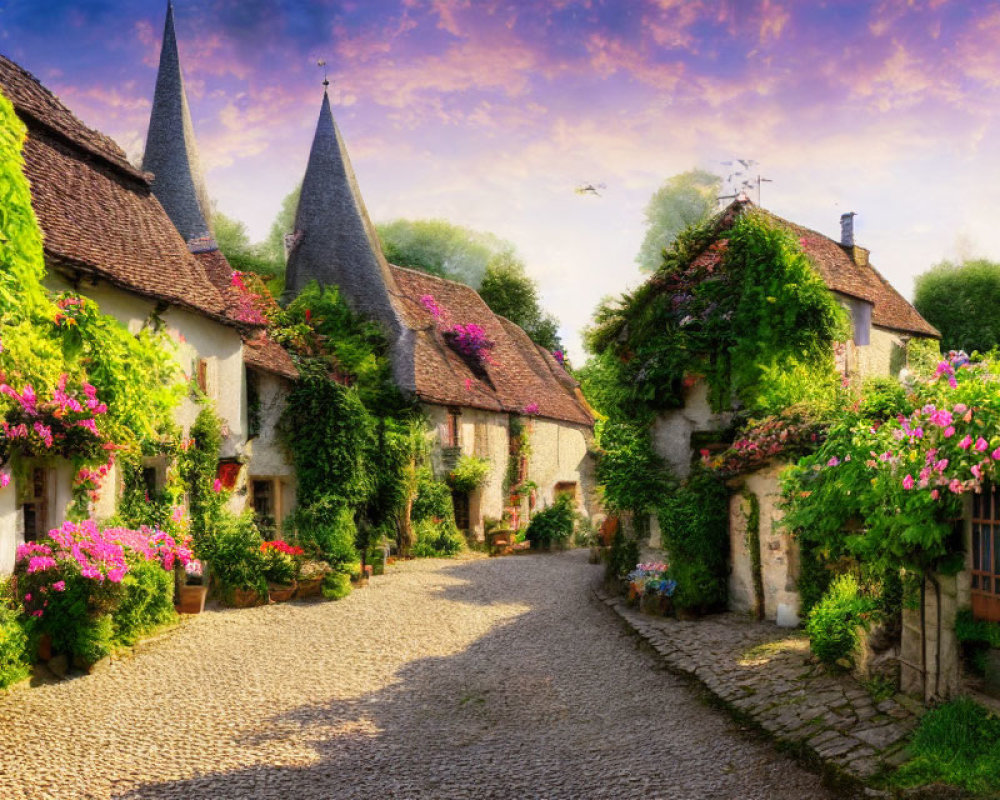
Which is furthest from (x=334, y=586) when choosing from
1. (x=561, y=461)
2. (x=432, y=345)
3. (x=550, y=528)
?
(x=561, y=461)

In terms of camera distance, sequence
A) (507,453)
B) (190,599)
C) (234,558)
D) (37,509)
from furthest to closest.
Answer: (507,453) < (234,558) < (190,599) < (37,509)

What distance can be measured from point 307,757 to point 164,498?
21.1 feet

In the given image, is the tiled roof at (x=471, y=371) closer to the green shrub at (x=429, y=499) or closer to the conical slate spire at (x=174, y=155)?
the green shrub at (x=429, y=499)

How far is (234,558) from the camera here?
44.0 feet

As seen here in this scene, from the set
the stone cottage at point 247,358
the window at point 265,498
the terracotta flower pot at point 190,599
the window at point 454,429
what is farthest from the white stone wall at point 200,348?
the window at point 454,429

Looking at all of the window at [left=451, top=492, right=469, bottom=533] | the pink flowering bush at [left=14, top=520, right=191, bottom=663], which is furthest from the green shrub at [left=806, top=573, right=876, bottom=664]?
the window at [left=451, top=492, right=469, bottom=533]

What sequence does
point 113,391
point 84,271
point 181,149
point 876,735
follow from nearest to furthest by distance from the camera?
point 876,735 < point 113,391 < point 84,271 < point 181,149

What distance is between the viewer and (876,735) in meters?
6.46

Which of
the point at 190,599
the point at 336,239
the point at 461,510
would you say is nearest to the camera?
the point at 190,599

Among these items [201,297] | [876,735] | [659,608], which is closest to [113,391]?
[201,297]

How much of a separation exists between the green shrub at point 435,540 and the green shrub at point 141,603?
8401 millimetres

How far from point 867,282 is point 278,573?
648 inches

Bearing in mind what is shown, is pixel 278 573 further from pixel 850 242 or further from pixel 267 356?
pixel 850 242

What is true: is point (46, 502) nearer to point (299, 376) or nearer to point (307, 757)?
point (307, 757)
